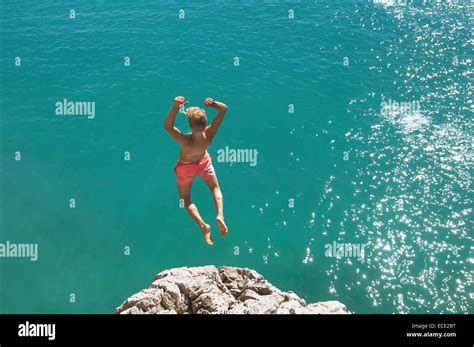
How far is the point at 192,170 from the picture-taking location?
14188mm

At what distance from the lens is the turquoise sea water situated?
86.0 ft

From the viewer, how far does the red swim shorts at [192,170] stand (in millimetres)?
14062

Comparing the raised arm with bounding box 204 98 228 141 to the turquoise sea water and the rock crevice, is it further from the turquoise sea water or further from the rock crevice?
the turquoise sea water

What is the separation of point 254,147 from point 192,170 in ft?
59.7

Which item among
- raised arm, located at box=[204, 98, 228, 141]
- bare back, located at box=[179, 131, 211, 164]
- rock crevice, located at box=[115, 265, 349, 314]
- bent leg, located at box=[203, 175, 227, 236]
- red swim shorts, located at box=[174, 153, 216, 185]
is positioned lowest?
rock crevice, located at box=[115, 265, 349, 314]

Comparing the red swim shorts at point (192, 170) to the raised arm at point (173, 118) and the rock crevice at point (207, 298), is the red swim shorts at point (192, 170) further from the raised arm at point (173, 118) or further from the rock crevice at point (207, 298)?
the rock crevice at point (207, 298)

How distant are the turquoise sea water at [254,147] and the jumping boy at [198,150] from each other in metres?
13.4

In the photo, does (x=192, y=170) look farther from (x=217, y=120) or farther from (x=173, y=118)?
(x=173, y=118)

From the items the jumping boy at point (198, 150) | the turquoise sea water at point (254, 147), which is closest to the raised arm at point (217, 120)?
the jumping boy at point (198, 150)

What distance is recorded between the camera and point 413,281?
992 inches

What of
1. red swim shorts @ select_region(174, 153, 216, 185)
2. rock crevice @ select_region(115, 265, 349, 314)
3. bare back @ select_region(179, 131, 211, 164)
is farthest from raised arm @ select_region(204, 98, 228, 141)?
rock crevice @ select_region(115, 265, 349, 314)

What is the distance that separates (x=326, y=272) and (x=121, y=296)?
12.2 m

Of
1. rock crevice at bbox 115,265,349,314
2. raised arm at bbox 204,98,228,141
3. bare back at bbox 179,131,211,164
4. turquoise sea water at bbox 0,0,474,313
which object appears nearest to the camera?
raised arm at bbox 204,98,228,141

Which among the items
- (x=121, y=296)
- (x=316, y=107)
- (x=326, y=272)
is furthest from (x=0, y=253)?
(x=316, y=107)
